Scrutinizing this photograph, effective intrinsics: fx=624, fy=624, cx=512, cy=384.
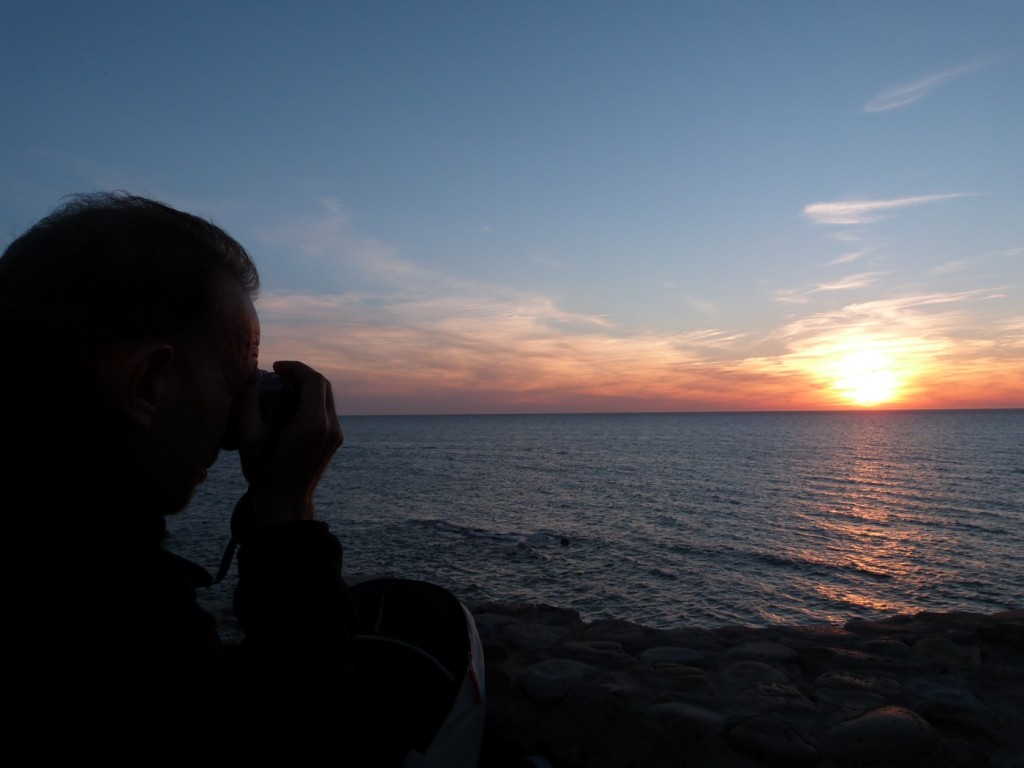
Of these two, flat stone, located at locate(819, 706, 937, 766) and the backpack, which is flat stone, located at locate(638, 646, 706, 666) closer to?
flat stone, located at locate(819, 706, 937, 766)

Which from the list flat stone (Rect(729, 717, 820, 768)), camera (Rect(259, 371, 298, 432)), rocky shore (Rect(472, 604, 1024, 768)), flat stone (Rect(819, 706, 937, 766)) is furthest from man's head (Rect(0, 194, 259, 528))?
flat stone (Rect(819, 706, 937, 766))

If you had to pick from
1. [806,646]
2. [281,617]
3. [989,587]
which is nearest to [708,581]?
[989,587]

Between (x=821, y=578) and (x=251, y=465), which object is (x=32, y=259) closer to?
(x=251, y=465)

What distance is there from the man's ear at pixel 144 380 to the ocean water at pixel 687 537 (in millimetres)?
11576

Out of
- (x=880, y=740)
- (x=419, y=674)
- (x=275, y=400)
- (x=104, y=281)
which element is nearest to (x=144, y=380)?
(x=104, y=281)

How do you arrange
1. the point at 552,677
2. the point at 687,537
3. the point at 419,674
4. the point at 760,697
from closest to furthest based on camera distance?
1. the point at 419,674
2. the point at 760,697
3. the point at 552,677
4. the point at 687,537

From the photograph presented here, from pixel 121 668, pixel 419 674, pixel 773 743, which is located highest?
pixel 121 668

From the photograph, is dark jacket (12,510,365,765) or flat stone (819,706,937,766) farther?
flat stone (819,706,937,766)

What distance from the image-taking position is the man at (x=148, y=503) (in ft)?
2.90

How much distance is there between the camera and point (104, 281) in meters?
1.09

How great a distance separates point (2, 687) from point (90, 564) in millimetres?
180

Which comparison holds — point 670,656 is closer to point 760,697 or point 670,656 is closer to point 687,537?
point 760,697

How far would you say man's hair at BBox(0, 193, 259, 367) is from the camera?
1060 millimetres

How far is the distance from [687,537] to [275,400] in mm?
22730
